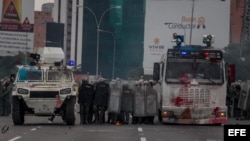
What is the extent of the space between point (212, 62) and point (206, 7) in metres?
45.7

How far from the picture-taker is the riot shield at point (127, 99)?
2594cm

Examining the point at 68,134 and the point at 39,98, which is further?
the point at 39,98

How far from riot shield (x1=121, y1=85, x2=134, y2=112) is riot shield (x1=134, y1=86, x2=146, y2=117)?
0.15 m

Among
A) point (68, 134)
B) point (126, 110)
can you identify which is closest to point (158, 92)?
point (126, 110)

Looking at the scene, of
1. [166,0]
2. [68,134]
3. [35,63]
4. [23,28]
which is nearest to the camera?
A: [68,134]

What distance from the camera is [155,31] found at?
66438 millimetres

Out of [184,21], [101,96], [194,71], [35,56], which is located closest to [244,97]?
[194,71]

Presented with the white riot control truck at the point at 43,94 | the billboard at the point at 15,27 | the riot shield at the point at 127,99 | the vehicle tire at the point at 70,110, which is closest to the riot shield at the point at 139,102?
the riot shield at the point at 127,99

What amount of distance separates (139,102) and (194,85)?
2.34m

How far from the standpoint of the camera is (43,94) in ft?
80.8

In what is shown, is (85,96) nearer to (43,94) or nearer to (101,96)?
(101,96)

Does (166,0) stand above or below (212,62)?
above

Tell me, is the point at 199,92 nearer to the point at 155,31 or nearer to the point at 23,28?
the point at 155,31

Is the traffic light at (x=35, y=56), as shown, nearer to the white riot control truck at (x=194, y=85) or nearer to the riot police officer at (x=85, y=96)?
the riot police officer at (x=85, y=96)
